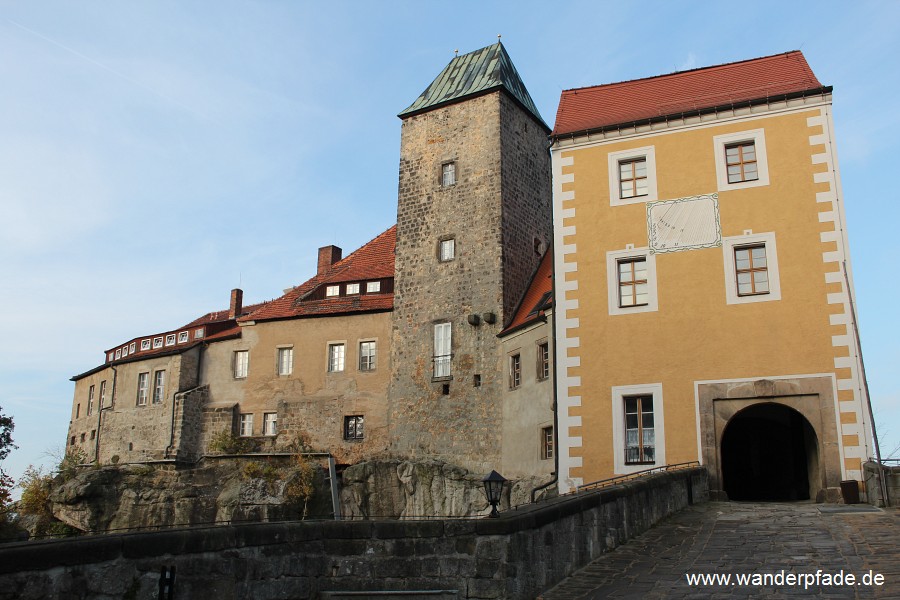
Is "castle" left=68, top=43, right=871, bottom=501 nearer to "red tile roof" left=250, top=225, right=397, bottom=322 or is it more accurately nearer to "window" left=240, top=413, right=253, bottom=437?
"red tile roof" left=250, top=225, right=397, bottom=322

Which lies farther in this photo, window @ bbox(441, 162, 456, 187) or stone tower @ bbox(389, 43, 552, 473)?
window @ bbox(441, 162, 456, 187)

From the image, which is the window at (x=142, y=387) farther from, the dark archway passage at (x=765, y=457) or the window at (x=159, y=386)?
the dark archway passage at (x=765, y=457)

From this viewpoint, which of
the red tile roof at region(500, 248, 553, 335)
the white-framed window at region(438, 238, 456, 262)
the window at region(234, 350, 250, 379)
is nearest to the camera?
the red tile roof at region(500, 248, 553, 335)

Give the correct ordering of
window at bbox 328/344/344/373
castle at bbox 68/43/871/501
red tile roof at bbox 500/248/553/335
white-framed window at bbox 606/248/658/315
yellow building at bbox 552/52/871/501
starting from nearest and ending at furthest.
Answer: yellow building at bbox 552/52/871/501 < castle at bbox 68/43/871/501 < white-framed window at bbox 606/248/658/315 < red tile roof at bbox 500/248/553/335 < window at bbox 328/344/344/373

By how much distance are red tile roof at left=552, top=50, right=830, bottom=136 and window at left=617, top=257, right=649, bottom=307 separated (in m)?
3.53

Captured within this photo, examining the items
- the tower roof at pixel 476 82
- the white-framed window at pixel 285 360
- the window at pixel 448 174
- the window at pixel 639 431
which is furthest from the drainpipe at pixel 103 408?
the window at pixel 639 431

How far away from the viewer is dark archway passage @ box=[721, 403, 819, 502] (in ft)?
69.6

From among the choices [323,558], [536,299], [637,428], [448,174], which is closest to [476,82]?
[448,174]

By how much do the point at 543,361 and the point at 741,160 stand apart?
9.10 metres

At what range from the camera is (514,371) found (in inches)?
1136

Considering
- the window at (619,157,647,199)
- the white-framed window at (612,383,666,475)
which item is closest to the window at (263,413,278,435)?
the white-framed window at (612,383,666,475)

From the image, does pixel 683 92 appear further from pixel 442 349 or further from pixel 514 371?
pixel 442 349

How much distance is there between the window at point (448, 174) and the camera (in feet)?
109

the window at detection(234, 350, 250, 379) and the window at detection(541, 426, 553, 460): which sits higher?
the window at detection(234, 350, 250, 379)
